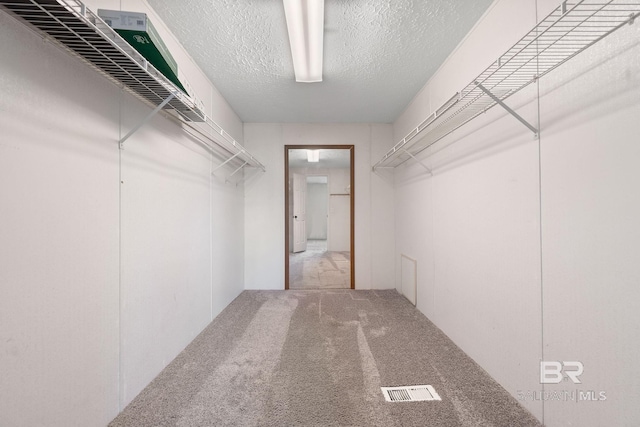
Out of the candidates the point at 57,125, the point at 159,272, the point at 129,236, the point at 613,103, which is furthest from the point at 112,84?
the point at 613,103

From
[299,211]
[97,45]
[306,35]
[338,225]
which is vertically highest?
[306,35]

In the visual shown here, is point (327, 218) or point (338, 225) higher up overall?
point (327, 218)

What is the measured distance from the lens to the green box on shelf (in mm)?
945

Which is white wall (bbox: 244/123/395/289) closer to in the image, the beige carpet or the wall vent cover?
the beige carpet

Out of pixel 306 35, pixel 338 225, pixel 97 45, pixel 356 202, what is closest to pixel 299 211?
pixel 338 225

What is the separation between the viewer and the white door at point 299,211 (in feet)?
21.4

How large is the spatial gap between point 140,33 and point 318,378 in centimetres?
203

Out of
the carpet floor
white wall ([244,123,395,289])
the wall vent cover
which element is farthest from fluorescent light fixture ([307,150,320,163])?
the wall vent cover

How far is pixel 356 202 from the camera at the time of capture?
3.44 metres

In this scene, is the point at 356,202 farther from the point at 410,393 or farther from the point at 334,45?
the point at 410,393

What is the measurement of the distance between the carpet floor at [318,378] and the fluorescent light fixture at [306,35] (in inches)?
87.0

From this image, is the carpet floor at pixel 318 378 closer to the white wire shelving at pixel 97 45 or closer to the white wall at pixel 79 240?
the white wall at pixel 79 240

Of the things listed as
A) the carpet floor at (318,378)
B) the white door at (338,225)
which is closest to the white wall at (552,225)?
the carpet floor at (318,378)

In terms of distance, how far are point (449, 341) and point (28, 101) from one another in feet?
9.11
